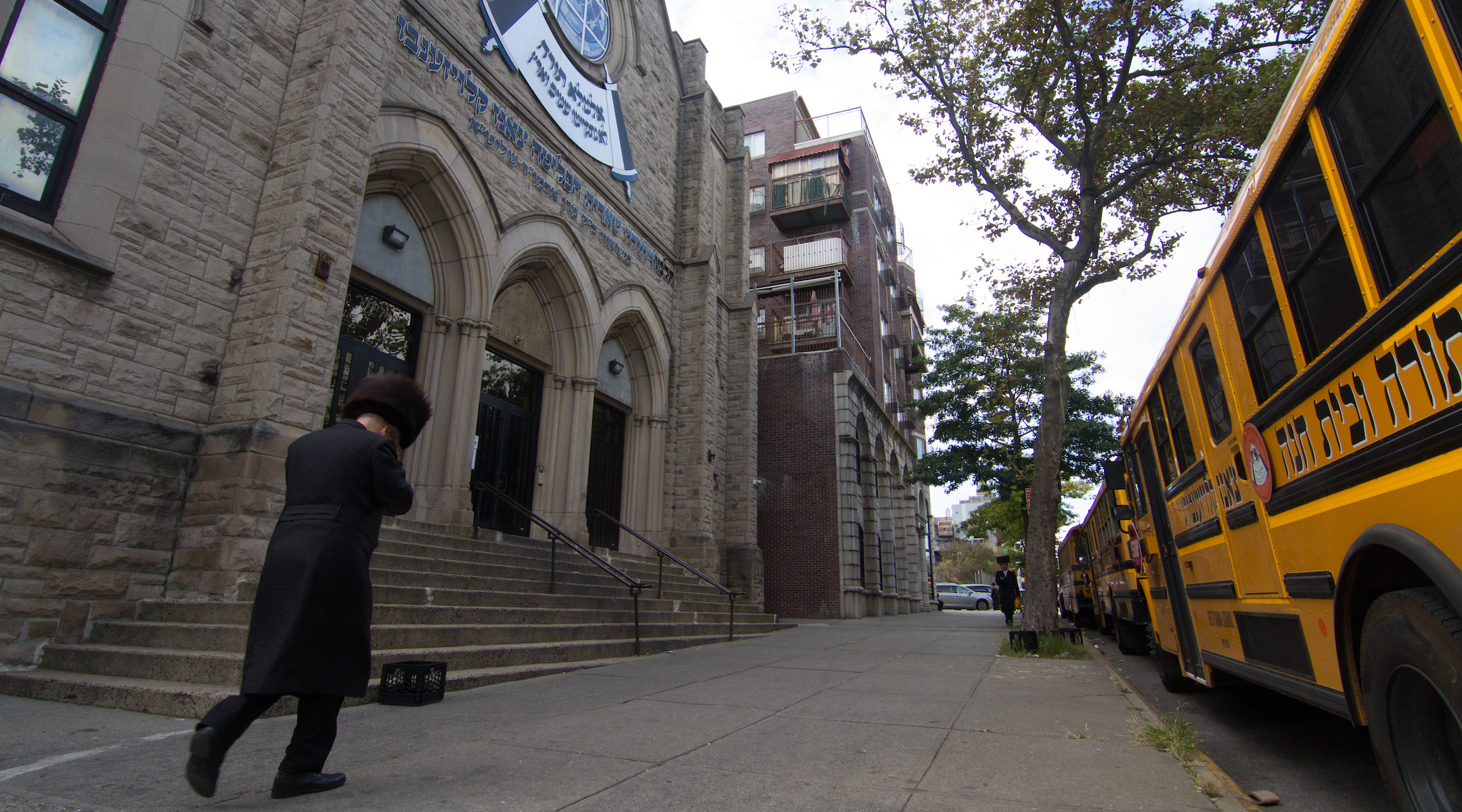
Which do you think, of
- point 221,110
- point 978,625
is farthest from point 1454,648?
point 978,625

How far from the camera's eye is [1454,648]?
6.87 ft

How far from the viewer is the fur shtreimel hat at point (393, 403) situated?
325 centimetres

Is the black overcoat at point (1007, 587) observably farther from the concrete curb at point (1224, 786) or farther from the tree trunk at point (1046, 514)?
the concrete curb at point (1224, 786)

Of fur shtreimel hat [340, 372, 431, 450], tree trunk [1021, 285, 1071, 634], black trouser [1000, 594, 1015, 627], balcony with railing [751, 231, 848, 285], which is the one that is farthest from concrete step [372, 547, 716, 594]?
balcony with railing [751, 231, 848, 285]

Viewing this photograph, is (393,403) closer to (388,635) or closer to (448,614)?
(388,635)

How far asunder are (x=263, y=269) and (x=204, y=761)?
20.2 ft

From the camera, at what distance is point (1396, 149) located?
243 centimetres

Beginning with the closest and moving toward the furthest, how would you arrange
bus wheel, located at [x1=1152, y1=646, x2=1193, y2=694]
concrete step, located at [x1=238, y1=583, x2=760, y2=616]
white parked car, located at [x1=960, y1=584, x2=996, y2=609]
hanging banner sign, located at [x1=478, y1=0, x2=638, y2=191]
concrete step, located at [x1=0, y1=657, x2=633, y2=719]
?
concrete step, located at [x1=0, y1=657, x2=633, y2=719]
concrete step, located at [x1=238, y1=583, x2=760, y2=616]
bus wheel, located at [x1=1152, y1=646, x2=1193, y2=694]
hanging banner sign, located at [x1=478, y1=0, x2=638, y2=191]
white parked car, located at [x1=960, y1=584, x2=996, y2=609]

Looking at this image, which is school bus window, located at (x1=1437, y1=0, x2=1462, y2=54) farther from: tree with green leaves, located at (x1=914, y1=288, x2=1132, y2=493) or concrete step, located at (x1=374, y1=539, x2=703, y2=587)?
tree with green leaves, located at (x1=914, y1=288, x2=1132, y2=493)

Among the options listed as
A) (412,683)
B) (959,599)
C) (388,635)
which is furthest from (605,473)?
(959,599)

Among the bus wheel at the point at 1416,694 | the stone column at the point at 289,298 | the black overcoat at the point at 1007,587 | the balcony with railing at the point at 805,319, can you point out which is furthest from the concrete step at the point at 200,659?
the balcony with railing at the point at 805,319

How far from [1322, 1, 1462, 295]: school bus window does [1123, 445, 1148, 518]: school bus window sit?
18.2 feet

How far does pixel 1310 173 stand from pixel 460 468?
33.0 feet

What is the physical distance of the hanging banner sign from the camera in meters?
12.2
